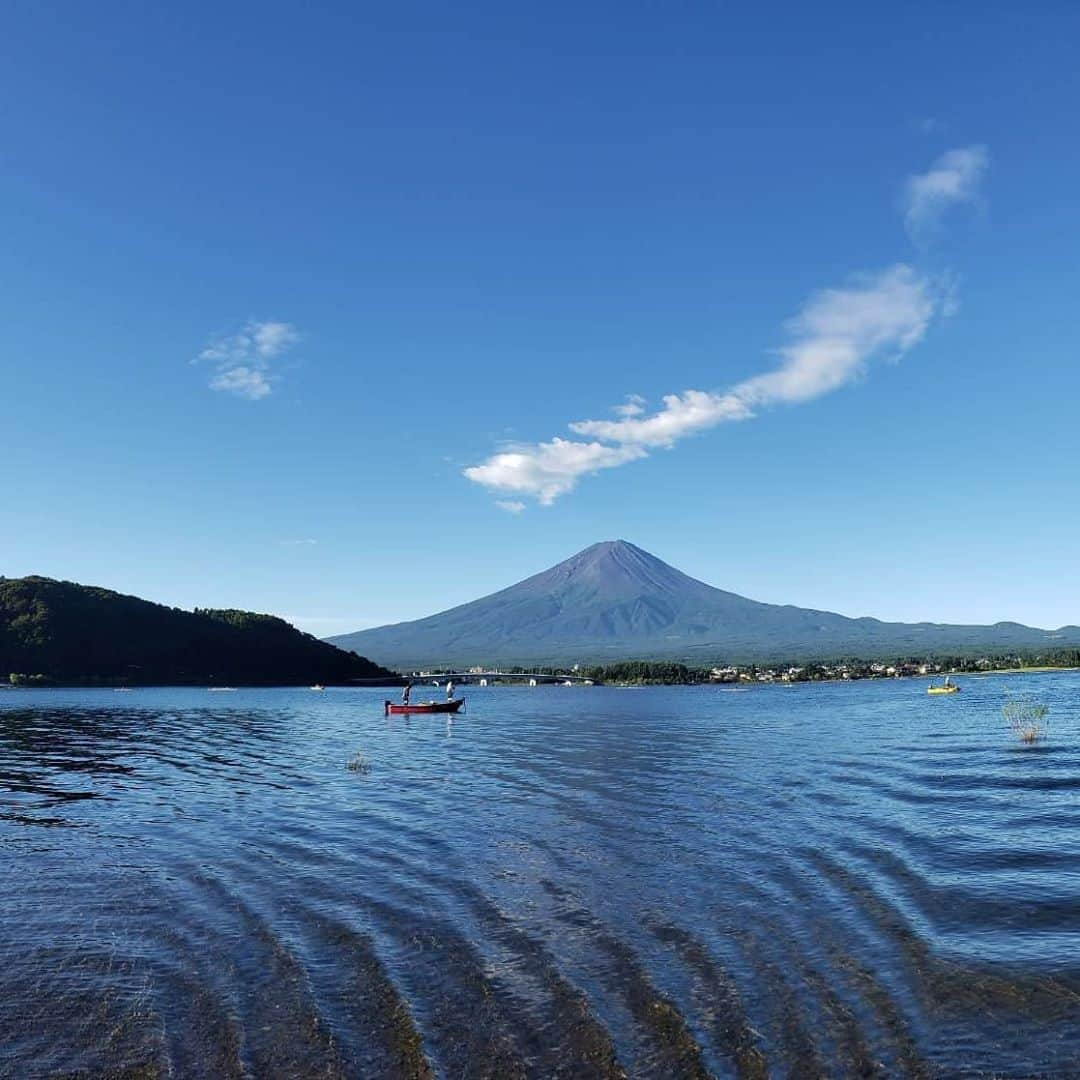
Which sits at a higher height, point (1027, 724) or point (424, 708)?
point (1027, 724)

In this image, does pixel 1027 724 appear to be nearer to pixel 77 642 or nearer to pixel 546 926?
pixel 546 926

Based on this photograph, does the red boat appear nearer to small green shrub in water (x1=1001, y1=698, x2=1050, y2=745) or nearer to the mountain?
small green shrub in water (x1=1001, y1=698, x2=1050, y2=745)

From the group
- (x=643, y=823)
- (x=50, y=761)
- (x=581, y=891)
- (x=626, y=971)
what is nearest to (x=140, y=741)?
(x=50, y=761)

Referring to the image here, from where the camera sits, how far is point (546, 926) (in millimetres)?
16281

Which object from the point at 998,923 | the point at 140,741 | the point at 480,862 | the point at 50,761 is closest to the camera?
the point at 998,923

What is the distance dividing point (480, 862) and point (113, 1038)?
1121cm

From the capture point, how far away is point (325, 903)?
17859mm

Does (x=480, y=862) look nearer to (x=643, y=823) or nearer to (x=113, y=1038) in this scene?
(x=643, y=823)

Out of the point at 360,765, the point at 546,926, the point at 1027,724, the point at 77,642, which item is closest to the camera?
the point at 546,926

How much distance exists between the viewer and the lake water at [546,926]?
11.1m

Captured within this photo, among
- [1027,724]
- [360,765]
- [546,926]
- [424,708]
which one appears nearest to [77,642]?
[424,708]

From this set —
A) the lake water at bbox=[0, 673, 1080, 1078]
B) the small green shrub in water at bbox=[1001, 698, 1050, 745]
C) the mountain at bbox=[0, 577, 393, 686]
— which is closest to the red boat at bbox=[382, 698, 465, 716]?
the lake water at bbox=[0, 673, 1080, 1078]

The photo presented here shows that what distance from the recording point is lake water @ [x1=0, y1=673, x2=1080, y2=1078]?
11.1 m

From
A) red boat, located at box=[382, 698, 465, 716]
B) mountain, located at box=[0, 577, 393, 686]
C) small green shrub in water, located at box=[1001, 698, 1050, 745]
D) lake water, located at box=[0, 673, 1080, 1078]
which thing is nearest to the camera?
lake water, located at box=[0, 673, 1080, 1078]
